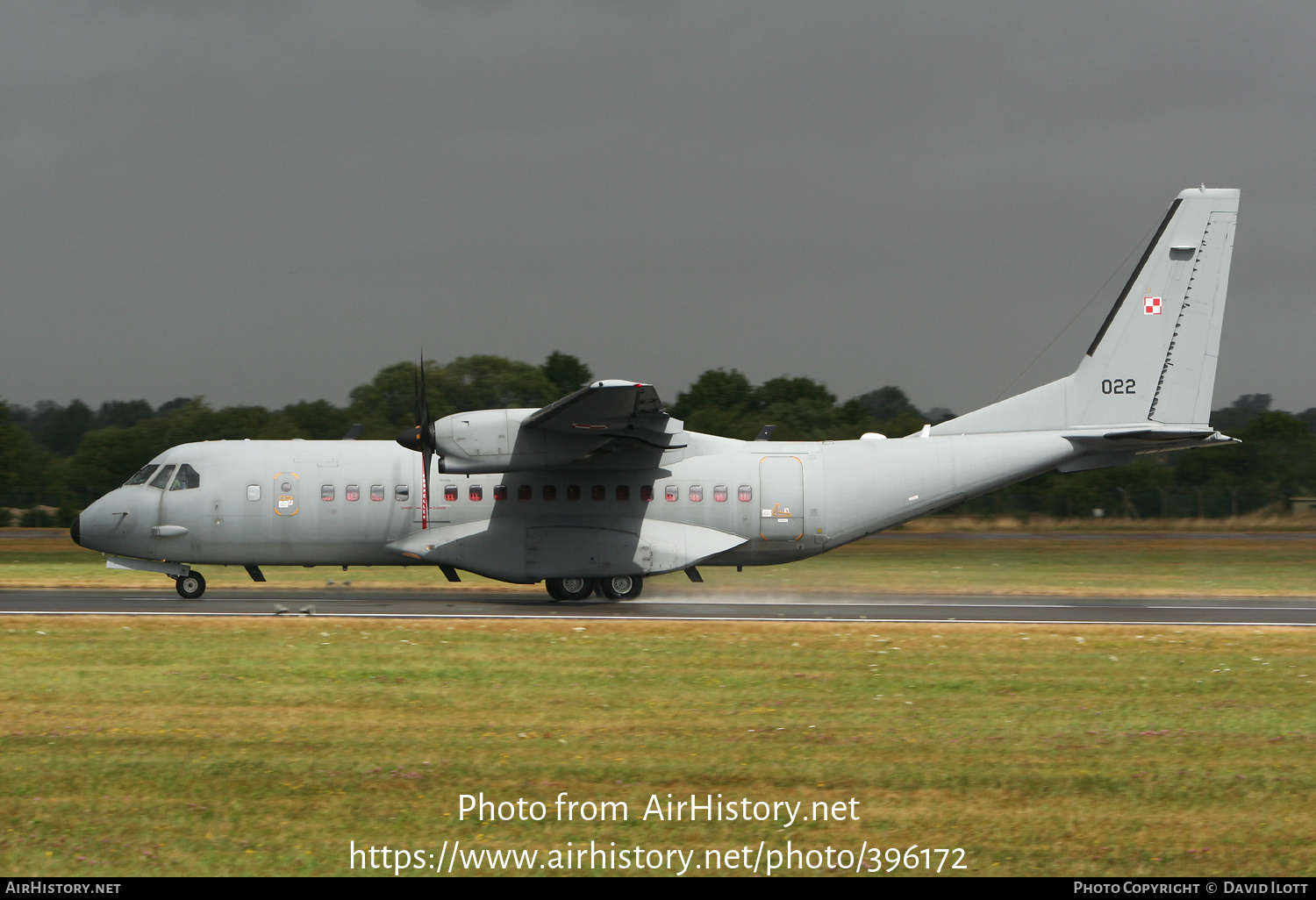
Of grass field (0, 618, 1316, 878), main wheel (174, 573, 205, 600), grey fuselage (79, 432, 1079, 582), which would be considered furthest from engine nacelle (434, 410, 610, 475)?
main wheel (174, 573, 205, 600)

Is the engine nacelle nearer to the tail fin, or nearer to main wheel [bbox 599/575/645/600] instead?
main wheel [bbox 599/575/645/600]

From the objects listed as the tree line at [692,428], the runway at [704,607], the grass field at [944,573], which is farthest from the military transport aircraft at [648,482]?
the tree line at [692,428]

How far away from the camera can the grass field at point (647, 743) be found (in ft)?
22.5

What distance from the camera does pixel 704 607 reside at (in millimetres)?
20281

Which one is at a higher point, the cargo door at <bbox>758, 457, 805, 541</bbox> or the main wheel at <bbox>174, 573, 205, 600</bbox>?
the cargo door at <bbox>758, 457, 805, 541</bbox>

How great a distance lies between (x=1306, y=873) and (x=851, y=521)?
15.2 metres

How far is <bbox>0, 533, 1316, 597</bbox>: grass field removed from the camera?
80.6 feet

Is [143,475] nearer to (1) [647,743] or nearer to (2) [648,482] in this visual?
(2) [648,482]

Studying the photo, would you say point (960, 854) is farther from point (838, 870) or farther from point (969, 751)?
point (969, 751)

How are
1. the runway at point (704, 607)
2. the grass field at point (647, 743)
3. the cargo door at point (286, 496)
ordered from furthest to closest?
the cargo door at point (286, 496), the runway at point (704, 607), the grass field at point (647, 743)

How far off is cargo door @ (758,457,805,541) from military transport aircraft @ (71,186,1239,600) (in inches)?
1.4

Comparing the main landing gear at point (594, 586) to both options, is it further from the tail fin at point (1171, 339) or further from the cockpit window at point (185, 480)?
the tail fin at point (1171, 339)

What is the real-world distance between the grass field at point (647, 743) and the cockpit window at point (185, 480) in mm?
5473

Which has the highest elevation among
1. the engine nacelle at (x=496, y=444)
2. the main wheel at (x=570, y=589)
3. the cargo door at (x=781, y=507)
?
the engine nacelle at (x=496, y=444)
